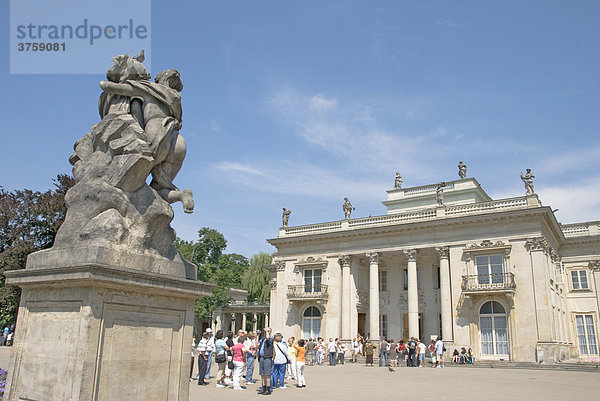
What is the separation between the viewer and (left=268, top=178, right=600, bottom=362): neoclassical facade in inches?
1154

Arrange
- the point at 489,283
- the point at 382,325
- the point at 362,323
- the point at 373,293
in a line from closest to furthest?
1. the point at 489,283
2. the point at 373,293
3. the point at 382,325
4. the point at 362,323

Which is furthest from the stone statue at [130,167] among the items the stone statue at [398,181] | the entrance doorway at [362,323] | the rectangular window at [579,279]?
the rectangular window at [579,279]

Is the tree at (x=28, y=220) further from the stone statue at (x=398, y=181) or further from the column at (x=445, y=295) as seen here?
the stone statue at (x=398, y=181)

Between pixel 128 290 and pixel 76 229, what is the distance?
856 mm

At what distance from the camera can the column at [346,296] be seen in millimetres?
34781

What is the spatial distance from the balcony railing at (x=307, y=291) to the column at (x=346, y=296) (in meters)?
1.54

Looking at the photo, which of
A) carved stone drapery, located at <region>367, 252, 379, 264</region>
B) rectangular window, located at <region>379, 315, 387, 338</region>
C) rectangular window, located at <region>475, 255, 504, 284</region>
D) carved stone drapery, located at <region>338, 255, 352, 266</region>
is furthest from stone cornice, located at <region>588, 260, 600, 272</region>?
carved stone drapery, located at <region>338, 255, 352, 266</region>

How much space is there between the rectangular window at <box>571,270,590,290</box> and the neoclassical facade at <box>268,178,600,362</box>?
0.07m

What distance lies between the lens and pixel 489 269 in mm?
30828

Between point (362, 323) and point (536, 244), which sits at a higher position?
point (536, 244)

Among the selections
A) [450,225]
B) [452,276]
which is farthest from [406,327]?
[450,225]

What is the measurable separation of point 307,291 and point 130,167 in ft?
110

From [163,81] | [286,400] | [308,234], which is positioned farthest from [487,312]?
[163,81]

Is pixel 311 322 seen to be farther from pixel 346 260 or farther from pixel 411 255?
pixel 411 255
